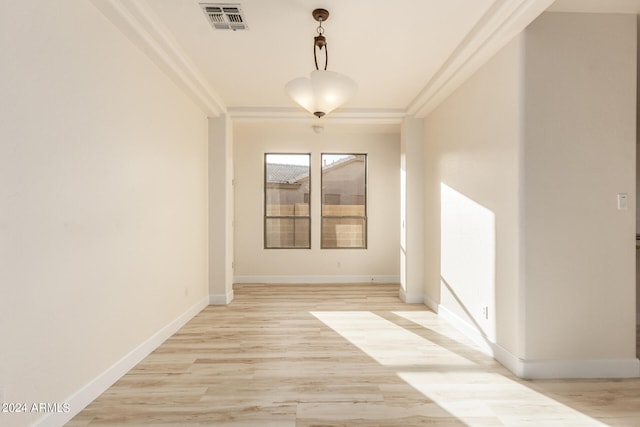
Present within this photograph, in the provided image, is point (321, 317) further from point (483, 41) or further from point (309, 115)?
point (483, 41)

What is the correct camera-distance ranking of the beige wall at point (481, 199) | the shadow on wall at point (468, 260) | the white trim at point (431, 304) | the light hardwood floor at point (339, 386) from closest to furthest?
1. the light hardwood floor at point (339, 386)
2. the beige wall at point (481, 199)
3. the shadow on wall at point (468, 260)
4. the white trim at point (431, 304)

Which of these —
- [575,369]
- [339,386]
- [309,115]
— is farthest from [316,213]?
[575,369]

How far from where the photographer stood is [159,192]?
3.26 m

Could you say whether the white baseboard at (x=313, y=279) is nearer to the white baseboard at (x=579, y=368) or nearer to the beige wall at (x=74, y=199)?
the beige wall at (x=74, y=199)

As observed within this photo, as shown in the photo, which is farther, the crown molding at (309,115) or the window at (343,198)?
the window at (343,198)

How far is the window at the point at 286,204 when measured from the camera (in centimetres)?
651

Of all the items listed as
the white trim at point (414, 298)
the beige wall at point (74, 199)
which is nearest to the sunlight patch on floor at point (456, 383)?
the white trim at point (414, 298)

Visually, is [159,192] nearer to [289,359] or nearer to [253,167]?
[289,359]

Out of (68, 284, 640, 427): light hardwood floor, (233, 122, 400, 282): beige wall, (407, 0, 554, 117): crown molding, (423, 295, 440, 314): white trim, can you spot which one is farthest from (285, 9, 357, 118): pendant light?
(233, 122, 400, 282): beige wall

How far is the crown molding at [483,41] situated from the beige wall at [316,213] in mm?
2415

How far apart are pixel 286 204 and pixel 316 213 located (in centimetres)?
61

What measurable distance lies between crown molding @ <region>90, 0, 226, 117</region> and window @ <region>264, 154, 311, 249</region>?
8.42 feet

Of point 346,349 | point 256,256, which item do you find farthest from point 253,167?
point 346,349

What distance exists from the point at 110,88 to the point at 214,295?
10.3 ft
